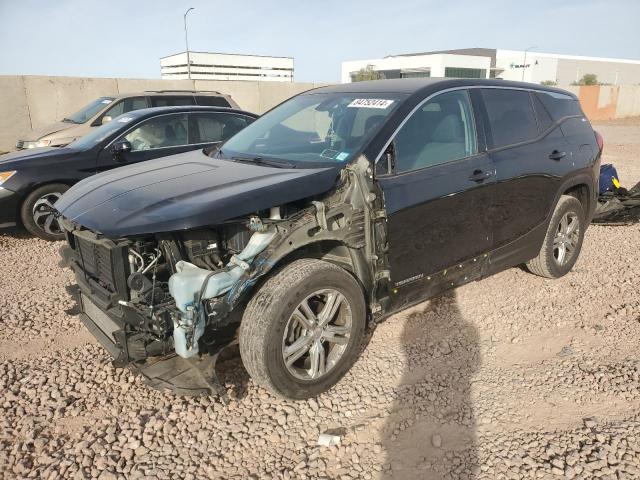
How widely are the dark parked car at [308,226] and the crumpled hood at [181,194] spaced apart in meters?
0.01

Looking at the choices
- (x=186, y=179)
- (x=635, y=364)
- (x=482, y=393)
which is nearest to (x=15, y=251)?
(x=186, y=179)

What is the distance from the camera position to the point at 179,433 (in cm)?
280

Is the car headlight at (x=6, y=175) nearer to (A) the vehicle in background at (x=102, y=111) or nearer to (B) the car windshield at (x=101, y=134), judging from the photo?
(B) the car windshield at (x=101, y=134)

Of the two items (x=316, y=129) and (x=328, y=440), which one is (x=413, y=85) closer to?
(x=316, y=129)

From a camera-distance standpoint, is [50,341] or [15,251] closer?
[50,341]

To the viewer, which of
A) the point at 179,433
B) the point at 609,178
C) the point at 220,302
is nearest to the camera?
the point at 220,302

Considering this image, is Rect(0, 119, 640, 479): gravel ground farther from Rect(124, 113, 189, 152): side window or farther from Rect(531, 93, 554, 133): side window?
Rect(124, 113, 189, 152): side window

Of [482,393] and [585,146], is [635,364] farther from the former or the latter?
[585,146]

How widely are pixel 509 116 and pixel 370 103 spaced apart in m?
1.33

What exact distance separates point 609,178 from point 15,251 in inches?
317

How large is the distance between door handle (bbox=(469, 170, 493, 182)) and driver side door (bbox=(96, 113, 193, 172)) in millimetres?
4588

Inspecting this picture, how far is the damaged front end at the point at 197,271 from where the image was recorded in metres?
2.58

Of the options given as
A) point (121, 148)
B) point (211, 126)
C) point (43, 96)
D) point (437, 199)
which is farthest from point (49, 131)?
point (437, 199)

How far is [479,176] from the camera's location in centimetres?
364
